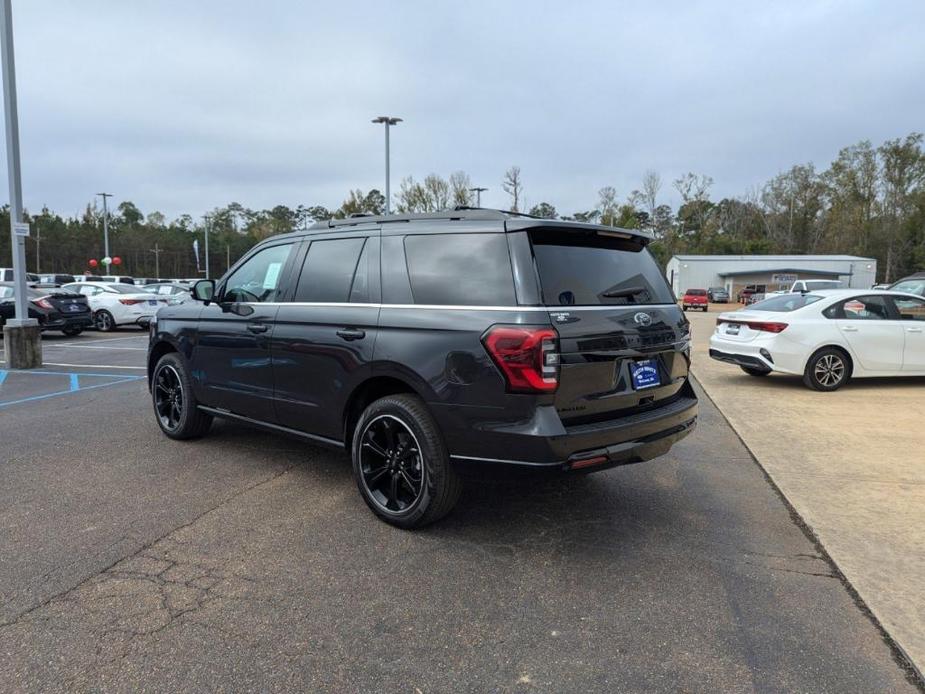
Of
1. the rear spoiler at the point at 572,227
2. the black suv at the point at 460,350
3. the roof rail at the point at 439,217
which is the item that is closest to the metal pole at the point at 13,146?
the black suv at the point at 460,350

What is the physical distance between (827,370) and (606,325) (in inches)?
269

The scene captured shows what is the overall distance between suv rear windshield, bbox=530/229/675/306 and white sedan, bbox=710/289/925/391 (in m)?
5.42

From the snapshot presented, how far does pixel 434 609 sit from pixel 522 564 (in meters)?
0.66

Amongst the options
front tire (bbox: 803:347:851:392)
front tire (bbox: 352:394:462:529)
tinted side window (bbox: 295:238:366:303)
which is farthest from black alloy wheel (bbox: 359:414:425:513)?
front tire (bbox: 803:347:851:392)

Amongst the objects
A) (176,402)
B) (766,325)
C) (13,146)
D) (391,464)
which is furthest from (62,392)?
(766,325)

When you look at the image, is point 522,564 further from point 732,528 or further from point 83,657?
point 83,657

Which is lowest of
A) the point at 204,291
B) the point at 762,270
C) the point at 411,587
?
the point at 411,587

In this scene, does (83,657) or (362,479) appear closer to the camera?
(83,657)

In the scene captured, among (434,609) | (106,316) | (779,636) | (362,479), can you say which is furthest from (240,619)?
(106,316)

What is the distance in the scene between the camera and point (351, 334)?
397cm

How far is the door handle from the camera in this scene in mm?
3914

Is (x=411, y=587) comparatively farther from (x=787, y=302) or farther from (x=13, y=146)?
(x=13, y=146)

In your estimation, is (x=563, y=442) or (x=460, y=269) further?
(x=460, y=269)

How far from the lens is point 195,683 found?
2.36 metres
